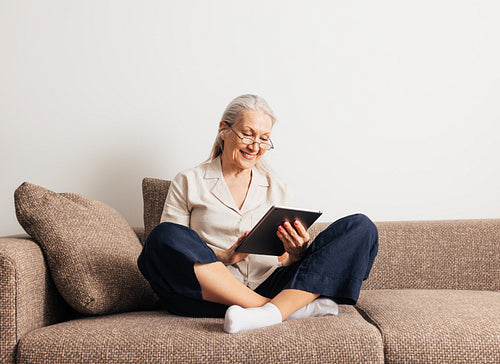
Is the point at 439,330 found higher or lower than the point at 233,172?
lower

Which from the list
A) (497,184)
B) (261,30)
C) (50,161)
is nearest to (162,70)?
(261,30)

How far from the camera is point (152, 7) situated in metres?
2.31

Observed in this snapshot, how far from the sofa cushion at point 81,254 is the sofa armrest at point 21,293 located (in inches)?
2.0

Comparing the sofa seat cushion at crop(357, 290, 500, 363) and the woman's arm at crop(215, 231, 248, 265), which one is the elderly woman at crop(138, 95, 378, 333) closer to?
the woman's arm at crop(215, 231, 248, 265)

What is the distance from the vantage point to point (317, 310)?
4.78 ft

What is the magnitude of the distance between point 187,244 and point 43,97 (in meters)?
1.27

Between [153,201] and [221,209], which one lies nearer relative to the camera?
[221,209]

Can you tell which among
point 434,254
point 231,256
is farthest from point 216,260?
point 434,254

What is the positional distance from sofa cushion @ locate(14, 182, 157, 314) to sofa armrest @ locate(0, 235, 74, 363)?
50 millimetres

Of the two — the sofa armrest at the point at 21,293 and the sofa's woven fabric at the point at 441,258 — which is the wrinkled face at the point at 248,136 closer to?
the sofa's woven fabric at the point at 441,258

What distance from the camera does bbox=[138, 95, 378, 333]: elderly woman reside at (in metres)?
1.42

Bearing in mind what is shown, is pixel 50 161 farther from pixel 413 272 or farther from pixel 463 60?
pixel 463 60

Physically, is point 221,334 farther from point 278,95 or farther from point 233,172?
point 278,95

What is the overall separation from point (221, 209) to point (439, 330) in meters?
0.84
